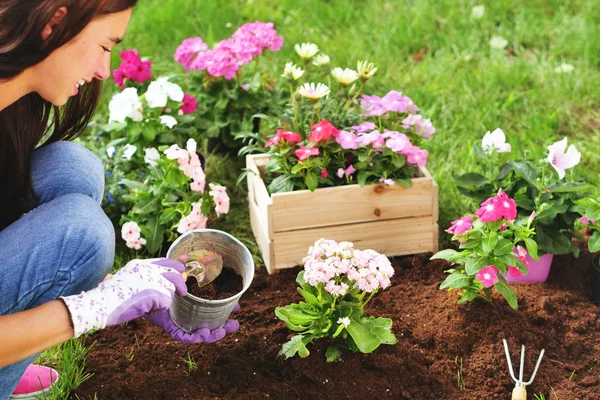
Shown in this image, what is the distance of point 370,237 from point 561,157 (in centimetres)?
66

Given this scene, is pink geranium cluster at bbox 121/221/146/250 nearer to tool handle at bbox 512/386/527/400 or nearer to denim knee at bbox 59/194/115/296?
denim knee at bbox 59/194/115/296

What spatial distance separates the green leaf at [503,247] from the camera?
2271 mm

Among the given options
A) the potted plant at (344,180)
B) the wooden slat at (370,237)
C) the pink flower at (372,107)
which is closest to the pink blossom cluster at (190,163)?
the potted plant at (344,180)

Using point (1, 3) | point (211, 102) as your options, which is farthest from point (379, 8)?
point (1, 3)

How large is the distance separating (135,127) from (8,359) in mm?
1277

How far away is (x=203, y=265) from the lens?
2.30 metres

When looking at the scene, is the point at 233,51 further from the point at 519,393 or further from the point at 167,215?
the point at 519,393

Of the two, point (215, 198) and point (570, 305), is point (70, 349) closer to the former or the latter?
point (215, 198)

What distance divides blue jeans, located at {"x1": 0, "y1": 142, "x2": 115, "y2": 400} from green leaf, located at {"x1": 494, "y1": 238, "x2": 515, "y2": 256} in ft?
3.30

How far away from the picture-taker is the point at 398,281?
269 centimetres

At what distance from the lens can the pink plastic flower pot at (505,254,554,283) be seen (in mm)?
2582

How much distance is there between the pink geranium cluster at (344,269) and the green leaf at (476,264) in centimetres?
27

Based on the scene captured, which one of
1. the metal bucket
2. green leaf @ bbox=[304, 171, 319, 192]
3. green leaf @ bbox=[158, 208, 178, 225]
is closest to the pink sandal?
the metal bucket

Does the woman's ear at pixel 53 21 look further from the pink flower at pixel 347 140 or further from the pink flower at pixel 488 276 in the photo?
the pink flower at pixel 488 276
